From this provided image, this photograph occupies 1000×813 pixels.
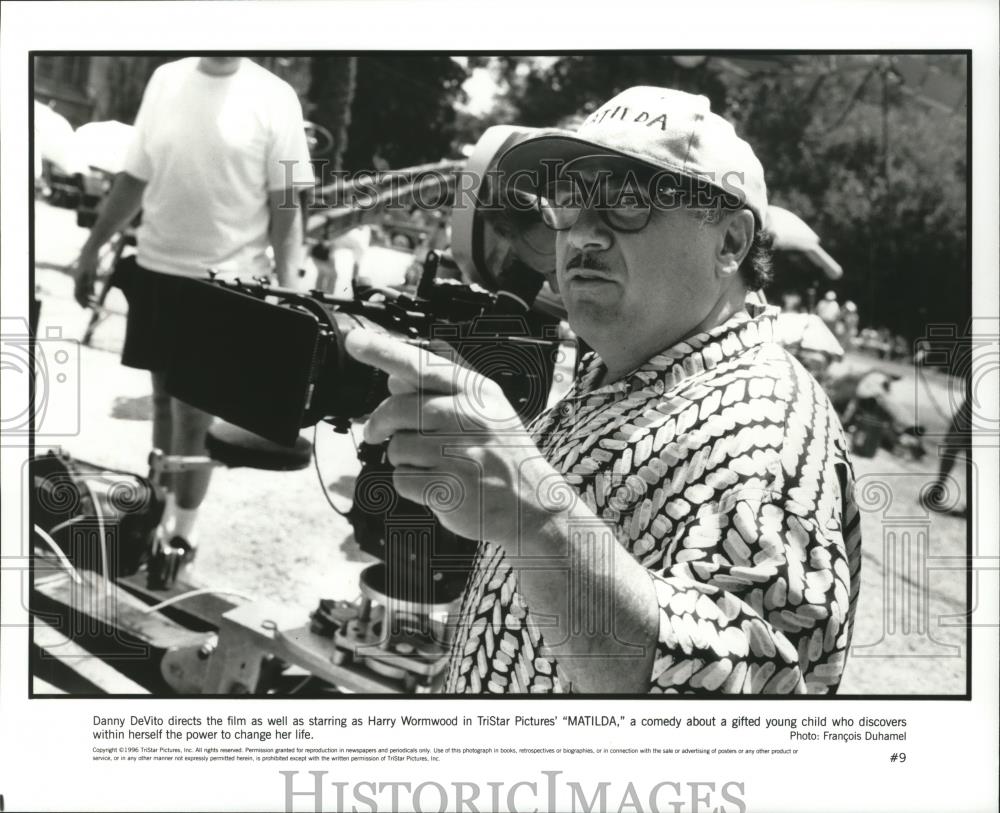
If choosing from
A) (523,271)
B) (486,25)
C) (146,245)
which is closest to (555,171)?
(523,271)

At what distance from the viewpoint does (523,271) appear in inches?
66.2

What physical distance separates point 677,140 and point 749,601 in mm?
660

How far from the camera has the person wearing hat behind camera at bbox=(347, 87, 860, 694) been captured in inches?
40.0

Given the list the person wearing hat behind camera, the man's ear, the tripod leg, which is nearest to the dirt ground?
the tripod leg

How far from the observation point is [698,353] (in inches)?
49.3

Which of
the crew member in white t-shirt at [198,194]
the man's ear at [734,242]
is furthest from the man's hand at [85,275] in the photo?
the man's ear at [734,242]

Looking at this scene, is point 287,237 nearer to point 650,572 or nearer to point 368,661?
point 368,661

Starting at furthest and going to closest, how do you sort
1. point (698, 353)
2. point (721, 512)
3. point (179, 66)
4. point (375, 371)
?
point (179, 66)
point (375, 371)
point (698, 353)
point (721, 512)

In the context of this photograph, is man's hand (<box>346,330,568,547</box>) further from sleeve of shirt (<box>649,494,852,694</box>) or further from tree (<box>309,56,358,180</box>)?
tree (<box>309,56,358,180</box>)

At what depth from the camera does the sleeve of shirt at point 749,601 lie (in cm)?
101

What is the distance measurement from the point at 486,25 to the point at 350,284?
0.60 m

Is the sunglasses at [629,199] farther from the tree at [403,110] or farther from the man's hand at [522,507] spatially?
the tree at [403,110]

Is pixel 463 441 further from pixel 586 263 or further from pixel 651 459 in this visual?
pixel 586 263

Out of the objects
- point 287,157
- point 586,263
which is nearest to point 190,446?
point 287,157
